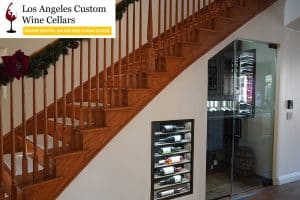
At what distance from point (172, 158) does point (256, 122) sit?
6.06 ft

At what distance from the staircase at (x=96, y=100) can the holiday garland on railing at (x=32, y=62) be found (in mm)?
75

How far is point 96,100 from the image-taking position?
8.43 ft

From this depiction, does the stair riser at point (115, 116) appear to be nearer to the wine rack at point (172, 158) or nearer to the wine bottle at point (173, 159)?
the wine rack at point (172, 158)

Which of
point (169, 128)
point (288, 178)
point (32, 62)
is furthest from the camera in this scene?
point (288, 178)

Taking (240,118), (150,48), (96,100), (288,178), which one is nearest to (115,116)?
(96,100)

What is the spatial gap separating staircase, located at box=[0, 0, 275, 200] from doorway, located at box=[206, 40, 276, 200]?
0.59 meters

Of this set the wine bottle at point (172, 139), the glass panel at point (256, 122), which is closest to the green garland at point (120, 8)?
the wine bottle at point (172, 139)

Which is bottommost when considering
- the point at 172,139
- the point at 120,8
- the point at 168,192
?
the point at 168,192

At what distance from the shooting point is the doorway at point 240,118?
383 cm

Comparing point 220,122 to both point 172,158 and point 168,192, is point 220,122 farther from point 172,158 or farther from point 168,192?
point 168,192

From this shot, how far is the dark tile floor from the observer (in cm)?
396

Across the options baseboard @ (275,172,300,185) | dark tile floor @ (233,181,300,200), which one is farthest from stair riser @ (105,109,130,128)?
baseboard @ (275,172,300,185)

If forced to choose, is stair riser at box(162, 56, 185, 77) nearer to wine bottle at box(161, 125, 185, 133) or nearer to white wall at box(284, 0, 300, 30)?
wine bottle at box(161, 125, 185, 133)

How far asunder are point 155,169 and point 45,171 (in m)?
1.32
